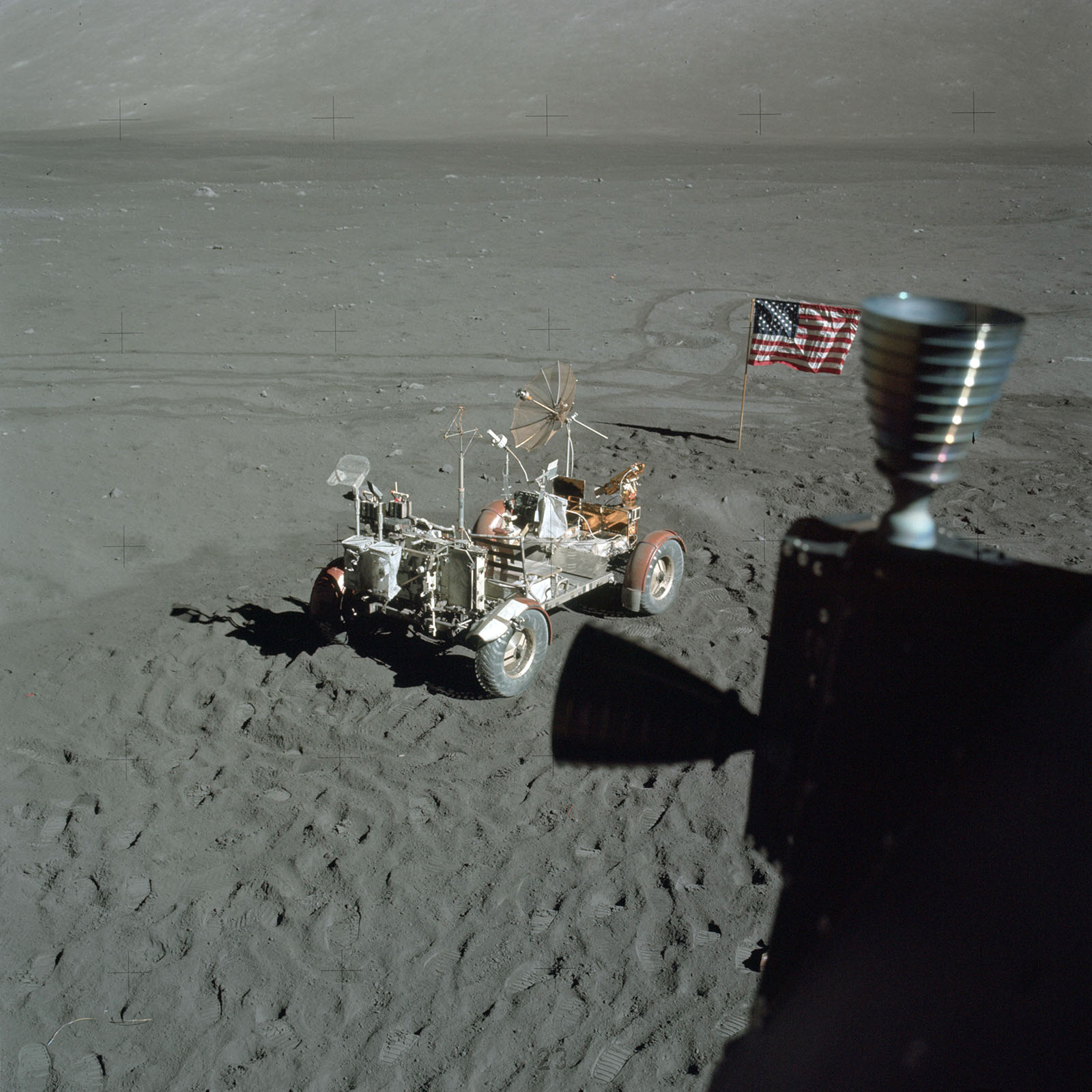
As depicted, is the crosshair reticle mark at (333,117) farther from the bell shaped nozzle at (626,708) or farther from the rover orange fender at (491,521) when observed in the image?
the bell shaped nozzle at (626,708)

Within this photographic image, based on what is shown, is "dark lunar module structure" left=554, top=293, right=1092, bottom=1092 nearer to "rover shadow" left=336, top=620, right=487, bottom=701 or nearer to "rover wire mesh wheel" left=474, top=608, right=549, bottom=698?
"rover wire mesh wheel" left=474, top=608, right=549, bottom=698

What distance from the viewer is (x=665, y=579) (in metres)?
9.68

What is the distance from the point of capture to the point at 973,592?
143 cm

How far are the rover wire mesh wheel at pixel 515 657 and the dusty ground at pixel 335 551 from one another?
24 cm

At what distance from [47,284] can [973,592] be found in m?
20.4

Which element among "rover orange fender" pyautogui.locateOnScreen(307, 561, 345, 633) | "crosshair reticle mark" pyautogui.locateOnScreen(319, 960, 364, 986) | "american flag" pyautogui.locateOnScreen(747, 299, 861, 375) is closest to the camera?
"crosshair reticle mark" pyautogui.locateOnScreen(319, 960, 364, 986)

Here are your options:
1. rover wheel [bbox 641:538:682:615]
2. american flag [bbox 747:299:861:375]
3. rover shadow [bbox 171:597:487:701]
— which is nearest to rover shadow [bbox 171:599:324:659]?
rover shadow [bbox 171:597:487:701]

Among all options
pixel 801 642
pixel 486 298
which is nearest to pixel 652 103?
pixel 486 298

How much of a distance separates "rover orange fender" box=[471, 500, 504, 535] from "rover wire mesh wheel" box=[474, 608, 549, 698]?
66.1 inches

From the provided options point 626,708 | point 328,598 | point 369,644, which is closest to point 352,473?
point 328,598

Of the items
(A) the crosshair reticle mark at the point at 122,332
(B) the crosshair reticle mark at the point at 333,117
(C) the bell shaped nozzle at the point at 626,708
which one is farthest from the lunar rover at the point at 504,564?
(B) the crosshair reticle mark at the point at 333,117

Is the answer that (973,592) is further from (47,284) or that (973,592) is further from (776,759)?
(47,284)

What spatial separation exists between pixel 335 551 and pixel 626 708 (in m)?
9.32

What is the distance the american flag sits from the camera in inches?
488
